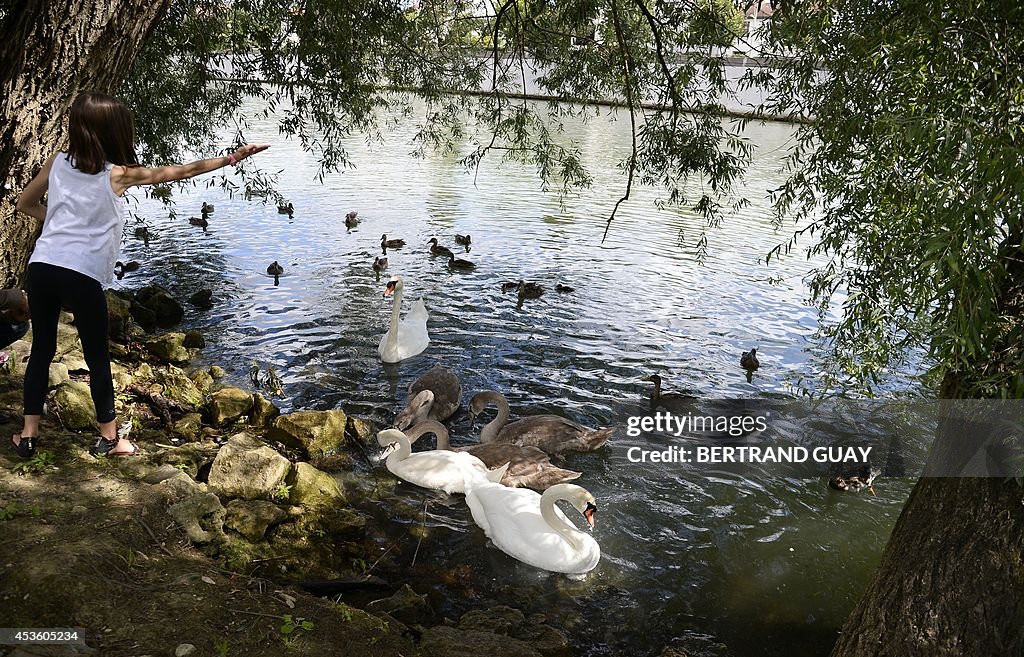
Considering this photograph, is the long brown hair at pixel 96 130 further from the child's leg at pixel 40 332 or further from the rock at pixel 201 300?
the rock at pixel 201 300

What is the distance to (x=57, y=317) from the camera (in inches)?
180

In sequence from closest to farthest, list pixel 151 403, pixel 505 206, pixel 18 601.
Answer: pixel 18 601 → pixel 151 403 → pixel 505 206

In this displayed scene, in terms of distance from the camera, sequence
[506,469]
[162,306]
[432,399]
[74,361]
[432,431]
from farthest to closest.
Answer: [162,306], [432,399], [432,431], [506,469], [74,361]

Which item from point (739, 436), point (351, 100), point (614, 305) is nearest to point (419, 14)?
point (351, 100)

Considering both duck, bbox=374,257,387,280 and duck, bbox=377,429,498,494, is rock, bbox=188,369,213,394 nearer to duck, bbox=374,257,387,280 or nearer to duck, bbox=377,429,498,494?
duck, bbox=377,429,498,494

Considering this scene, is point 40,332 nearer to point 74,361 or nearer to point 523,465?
point 74,361

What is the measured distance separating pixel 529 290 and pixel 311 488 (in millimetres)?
7092

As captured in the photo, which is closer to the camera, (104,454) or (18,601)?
(18,601)

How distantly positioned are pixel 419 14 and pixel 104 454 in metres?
8.13

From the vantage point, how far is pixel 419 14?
427 inches

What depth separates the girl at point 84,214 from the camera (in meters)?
4.26

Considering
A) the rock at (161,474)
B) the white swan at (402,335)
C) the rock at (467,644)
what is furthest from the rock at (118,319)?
the rock at (467,644)

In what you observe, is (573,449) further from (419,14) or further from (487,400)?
(419,14)

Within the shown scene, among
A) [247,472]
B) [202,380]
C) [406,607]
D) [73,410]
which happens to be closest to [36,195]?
[73,410]
